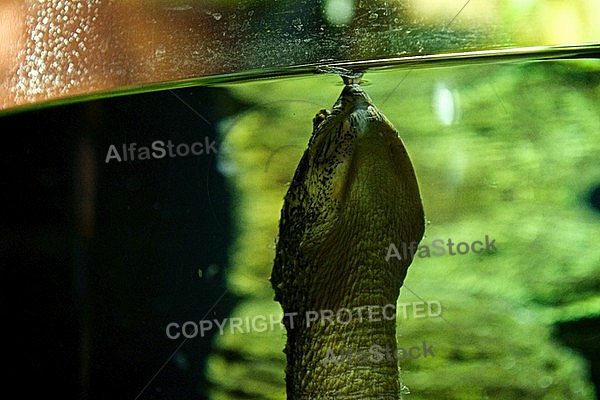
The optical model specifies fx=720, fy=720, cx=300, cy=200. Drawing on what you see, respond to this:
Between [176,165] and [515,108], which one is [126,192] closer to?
[176,165]

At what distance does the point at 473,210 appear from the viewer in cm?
44

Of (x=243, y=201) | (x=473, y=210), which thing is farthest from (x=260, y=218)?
(x=473, y=210)

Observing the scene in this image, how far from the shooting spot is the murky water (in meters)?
0.46

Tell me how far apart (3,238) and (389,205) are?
0.29 meters

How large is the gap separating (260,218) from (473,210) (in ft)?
0.45

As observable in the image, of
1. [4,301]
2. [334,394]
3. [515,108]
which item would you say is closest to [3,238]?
[4,301]

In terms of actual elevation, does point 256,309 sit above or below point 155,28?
below

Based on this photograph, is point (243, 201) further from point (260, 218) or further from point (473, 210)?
point (473, 210)

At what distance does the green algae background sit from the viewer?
455mm

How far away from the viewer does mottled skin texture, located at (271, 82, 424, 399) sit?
1.37 feet

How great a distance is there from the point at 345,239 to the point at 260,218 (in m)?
0.06

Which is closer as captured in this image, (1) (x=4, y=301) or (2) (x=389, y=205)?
(2) (x=389, y=205)

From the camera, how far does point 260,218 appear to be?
1.55 ft

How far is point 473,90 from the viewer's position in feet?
1.57
